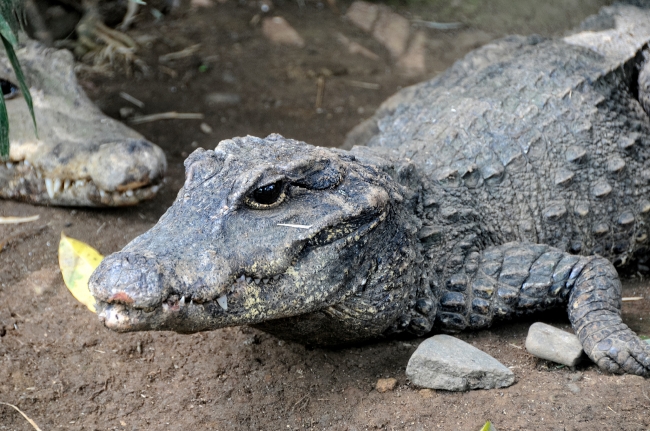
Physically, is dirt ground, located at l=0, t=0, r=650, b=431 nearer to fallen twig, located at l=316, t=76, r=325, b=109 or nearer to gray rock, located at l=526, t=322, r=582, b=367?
gray rock, located at l=526, t=322, r=582, b=367

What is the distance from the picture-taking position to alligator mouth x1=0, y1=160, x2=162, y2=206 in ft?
14.0

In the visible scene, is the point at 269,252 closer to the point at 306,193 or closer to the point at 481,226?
the point at 306,193

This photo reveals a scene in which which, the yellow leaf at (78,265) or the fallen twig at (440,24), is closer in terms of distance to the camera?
the yellow leaf at (78,265)

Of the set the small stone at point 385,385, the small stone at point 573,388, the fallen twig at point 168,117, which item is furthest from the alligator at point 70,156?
the small stone at point 573,388

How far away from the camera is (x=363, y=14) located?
8062 mm

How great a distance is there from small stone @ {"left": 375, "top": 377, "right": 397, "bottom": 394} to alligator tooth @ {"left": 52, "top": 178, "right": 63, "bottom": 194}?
102 inches

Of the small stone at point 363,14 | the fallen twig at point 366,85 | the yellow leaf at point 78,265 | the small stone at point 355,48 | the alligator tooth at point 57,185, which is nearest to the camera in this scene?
the yellow leaf at point 78,265

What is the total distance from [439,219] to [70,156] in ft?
8.09

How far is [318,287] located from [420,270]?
28.9 inches

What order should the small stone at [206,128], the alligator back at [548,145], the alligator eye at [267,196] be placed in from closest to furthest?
1. the alligator eye at [267,196]
2. the alligator back at [548,145]
3. the small stone at [206,128]

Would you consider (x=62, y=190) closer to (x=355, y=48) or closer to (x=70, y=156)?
(x=70, y=156)

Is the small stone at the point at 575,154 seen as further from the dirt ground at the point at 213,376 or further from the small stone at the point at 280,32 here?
the small stone at the point at 280,32

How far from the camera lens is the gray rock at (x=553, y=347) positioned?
10.1 ft

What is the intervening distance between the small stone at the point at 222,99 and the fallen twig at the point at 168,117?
302 millimetres
